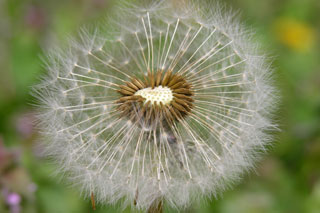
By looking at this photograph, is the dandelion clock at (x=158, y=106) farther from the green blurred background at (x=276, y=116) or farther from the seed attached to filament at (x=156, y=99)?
the green blurred background at (x=276, y=116)

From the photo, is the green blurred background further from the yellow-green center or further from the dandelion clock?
the yellow-green center

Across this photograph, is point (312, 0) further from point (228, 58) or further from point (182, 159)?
point (182, 159)

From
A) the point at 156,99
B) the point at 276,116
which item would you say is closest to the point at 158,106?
the point at 156,99

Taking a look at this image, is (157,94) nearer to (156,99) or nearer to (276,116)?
(156,99)

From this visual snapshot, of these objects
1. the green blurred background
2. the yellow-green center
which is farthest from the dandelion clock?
the green blurred background

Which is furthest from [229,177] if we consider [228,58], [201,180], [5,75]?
[5,75]

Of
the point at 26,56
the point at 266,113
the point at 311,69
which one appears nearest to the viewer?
the point at 266,113
